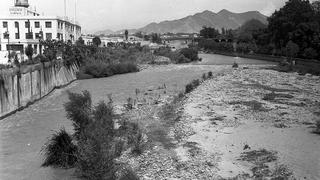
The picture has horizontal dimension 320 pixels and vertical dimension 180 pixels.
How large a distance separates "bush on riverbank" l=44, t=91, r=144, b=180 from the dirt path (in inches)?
172

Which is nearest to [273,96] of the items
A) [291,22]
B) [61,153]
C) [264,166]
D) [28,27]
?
[264,166]

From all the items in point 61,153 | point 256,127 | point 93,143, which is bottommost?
point 61,153

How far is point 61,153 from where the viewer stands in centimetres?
2717

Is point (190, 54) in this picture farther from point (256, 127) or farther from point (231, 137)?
point (231, 137)

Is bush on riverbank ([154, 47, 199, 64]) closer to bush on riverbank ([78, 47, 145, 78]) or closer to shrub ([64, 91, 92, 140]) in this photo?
bush on riverbank ([78, 47, 145, 78])

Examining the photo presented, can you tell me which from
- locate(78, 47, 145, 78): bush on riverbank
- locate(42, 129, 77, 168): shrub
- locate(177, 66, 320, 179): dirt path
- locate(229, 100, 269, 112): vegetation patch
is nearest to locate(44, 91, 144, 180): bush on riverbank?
locate(42, 129, 77, 168): shrub

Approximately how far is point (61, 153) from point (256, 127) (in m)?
14.6

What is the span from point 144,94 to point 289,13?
64874mm

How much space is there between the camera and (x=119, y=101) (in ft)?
173

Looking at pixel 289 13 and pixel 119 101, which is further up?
pixel 289 13

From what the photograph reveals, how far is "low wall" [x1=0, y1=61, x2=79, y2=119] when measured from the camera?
147ft

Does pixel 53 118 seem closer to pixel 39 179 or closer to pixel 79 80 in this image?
pixel 39 179

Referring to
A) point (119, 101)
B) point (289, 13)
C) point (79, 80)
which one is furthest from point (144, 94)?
point (289, 13)

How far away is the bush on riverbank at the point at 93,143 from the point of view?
21188mm
